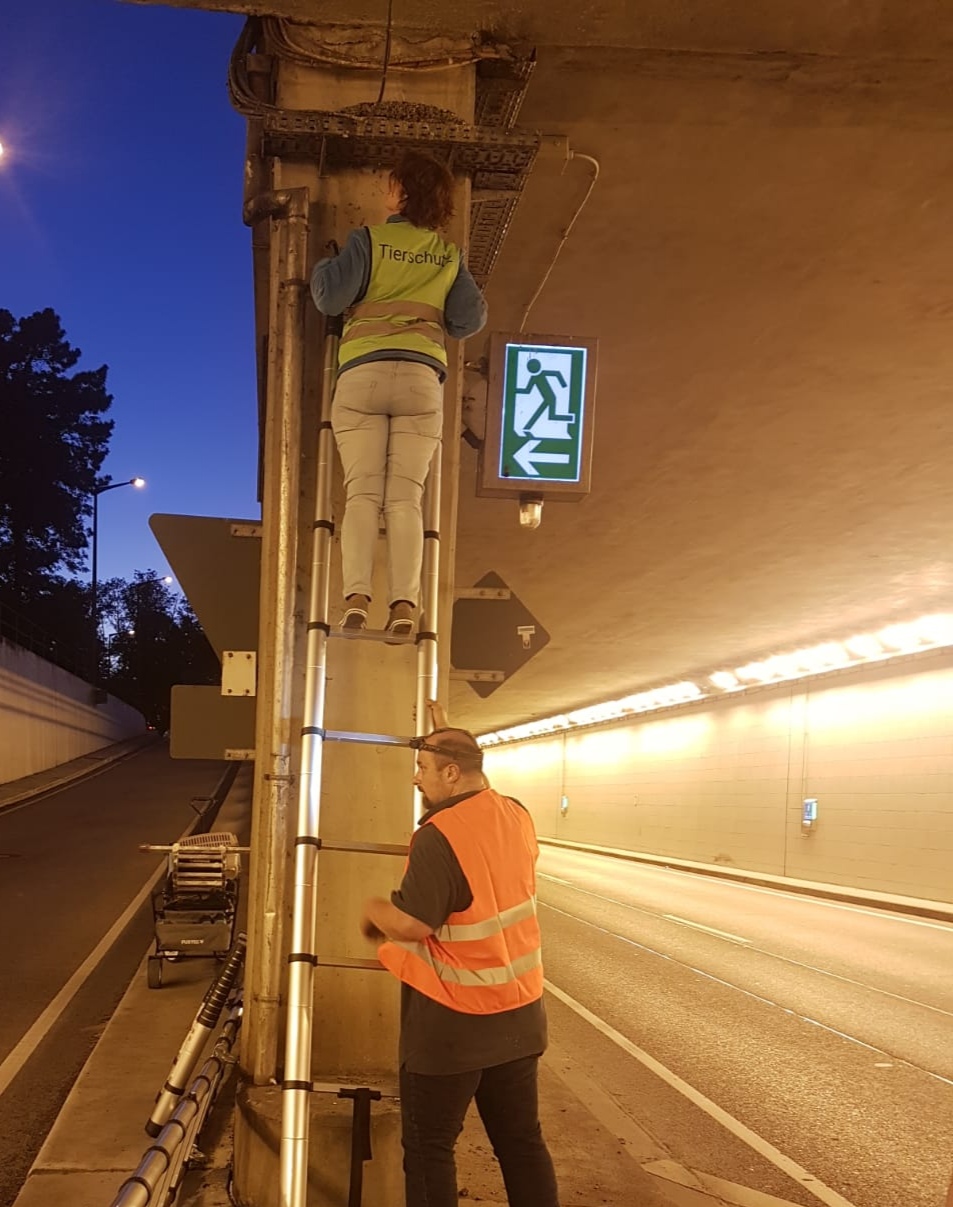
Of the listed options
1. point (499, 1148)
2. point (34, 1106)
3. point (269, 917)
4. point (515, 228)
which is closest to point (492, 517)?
point (515, 228)

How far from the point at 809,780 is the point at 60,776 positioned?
2661 cm

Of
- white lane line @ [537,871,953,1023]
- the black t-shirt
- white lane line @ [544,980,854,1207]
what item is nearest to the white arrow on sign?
the black t-shirt

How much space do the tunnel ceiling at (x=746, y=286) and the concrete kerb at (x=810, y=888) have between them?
5.47 m

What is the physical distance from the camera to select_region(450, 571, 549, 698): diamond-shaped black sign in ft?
16.2

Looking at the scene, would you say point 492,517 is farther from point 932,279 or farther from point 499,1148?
point 499,1148

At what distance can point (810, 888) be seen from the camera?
21875 mm

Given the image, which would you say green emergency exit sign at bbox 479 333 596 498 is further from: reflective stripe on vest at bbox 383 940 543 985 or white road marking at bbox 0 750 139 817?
white road marking at bbox 0 750 139 817

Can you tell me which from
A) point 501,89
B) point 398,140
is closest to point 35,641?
point 501,89

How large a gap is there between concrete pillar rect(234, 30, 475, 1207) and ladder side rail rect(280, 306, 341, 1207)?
0.42 metres

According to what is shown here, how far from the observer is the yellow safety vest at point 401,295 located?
3.91m

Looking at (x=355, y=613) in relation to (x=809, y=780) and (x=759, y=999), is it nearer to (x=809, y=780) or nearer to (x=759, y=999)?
(x=759, y=999)

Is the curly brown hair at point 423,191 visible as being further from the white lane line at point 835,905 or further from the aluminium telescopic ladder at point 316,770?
the white lane line at point 835,905

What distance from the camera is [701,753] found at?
28.3m

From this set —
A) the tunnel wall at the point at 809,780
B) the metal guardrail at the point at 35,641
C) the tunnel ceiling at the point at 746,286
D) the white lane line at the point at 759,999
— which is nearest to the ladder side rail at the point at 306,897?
the tunnel ceiling at the point at 746,286
